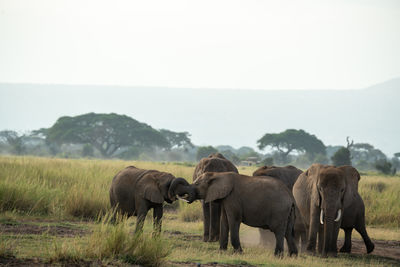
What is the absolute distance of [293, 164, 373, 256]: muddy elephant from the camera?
10.6 m

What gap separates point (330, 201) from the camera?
10.6m

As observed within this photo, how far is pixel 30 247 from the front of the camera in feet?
30.2

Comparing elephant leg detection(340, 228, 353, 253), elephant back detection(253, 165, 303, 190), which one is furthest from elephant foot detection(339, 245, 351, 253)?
elephant back detection(253, 165, 303, 190)

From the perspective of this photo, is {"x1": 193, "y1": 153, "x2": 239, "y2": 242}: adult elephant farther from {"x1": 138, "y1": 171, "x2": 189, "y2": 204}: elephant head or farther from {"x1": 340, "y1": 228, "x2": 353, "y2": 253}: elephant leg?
{"x1": 340, "y1": 228, "x2": 353, "y2": 253}: elephant leg

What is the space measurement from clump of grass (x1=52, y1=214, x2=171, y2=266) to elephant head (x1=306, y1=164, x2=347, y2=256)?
137 inches

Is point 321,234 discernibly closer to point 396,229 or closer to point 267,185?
point 267,185

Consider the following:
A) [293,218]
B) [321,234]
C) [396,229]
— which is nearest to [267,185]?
[293,218]

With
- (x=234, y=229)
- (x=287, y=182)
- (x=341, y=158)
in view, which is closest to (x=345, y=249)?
(x=287, y=182)

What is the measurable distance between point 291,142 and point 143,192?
53923mm

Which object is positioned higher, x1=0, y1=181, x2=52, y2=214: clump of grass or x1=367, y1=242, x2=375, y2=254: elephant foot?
x1=0, y1=181, x2=52, y2=214: clump of grass

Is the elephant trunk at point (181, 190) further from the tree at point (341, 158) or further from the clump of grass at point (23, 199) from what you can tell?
the tree at point (341, 158)

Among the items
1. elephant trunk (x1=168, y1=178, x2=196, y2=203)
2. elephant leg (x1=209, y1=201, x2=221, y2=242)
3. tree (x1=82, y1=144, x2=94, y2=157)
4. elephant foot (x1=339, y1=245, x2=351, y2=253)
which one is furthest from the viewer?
tree (x1=82, y1=144, x2=94, y2=157)

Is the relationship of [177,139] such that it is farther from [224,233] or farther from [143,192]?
[224,233]

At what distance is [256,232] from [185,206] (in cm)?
276
